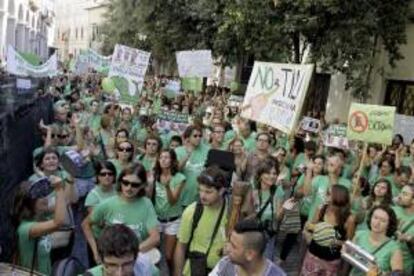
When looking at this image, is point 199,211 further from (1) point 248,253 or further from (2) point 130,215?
(1) point 248,253

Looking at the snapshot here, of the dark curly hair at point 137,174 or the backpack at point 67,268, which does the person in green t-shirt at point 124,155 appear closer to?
the dark curly hair at point 137,174

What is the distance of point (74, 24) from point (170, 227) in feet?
255

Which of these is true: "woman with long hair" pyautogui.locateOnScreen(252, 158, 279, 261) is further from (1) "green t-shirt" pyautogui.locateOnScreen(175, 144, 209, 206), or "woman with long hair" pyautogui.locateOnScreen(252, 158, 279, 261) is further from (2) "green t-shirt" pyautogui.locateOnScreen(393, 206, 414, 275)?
(2) "green t-shirt" pyautogui.locateOnScreen(393, 206, 414, 275)

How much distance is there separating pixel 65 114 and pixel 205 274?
6579mm

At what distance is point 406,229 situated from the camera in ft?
20.0

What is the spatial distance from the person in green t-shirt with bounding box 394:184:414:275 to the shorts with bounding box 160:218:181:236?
201 centimetres

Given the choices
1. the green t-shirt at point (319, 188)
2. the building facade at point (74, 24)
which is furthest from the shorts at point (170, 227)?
the building facade at point (74, 24)

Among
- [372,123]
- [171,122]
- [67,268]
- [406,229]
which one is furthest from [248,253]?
[171,122]

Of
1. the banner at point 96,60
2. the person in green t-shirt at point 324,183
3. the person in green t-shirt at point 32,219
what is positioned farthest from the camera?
the banner at point 96,60

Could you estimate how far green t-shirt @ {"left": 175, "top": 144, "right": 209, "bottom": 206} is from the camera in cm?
705

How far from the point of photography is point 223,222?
530cm

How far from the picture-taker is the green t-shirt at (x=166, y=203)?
22.4 ft

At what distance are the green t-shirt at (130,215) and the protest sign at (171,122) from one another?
17.1 feet

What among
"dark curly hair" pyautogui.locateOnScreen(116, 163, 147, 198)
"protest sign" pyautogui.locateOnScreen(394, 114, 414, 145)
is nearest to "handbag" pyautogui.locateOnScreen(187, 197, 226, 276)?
"dark curly hair" pyautogui.locateOnScreen(116, 163, 147, 198)
